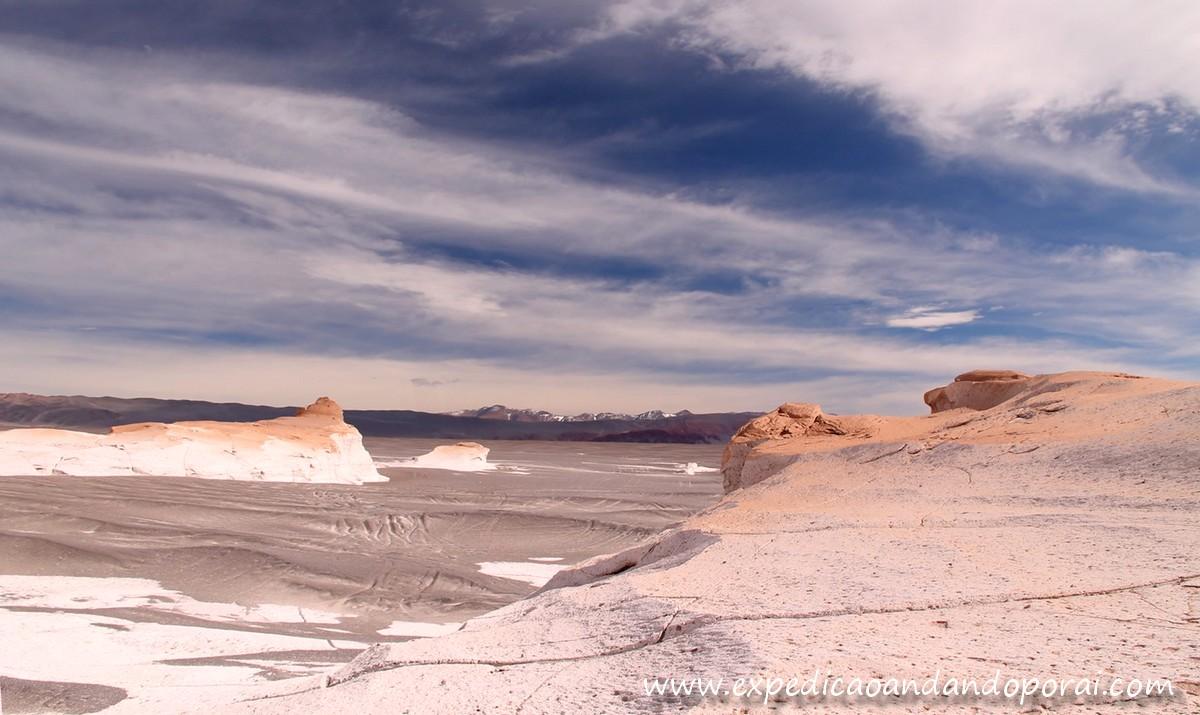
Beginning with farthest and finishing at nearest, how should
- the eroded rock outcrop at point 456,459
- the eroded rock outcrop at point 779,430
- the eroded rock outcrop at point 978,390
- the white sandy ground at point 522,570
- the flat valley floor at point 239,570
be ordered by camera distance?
the eroded rock outcrop at point 456,459 < the white sandy ground at point 522,570 < the eroded rock outcrop at point 978,390 < the eroded rock outcrop at point 779,430 < the flat valley floor at point 239,570

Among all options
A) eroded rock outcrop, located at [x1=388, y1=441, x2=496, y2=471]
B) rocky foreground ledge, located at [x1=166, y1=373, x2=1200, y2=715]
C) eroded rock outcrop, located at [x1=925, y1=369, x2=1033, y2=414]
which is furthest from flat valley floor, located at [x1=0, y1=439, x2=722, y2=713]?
eroded rock outcrop, located at [x1=388, y1=441, x2=496, y2=471]

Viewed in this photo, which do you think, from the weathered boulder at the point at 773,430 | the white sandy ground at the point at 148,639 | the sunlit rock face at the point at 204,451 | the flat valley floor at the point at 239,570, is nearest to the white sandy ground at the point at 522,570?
the flat valley floor at the point at 239,570

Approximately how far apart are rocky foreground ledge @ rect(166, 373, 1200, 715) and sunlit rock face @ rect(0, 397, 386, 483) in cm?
1976

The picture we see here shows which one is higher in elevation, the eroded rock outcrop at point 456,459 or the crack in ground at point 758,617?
the crack in ground at point 758,617

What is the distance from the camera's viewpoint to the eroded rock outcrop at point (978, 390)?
10.9 m

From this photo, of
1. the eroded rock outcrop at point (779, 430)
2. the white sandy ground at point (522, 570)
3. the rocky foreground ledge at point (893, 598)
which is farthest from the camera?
the white sandy ground at point (522, 570)

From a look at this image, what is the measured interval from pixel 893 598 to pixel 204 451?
24.6 metres

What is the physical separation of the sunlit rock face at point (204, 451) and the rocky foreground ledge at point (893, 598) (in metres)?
19.8

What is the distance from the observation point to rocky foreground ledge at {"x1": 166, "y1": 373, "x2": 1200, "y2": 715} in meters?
2.67

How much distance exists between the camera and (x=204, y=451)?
23812 mm

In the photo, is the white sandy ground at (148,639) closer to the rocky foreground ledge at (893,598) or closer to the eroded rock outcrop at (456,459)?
the rocky foreground ledge at (893,598)

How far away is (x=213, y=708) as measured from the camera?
12.2ft

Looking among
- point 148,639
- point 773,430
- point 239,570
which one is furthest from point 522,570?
point 148,639

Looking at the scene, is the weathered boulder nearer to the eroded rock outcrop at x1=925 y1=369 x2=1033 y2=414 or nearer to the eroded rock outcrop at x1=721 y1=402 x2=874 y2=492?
the eroded rock outcrop at x1=721 y1=402 x2=874 y2=492
